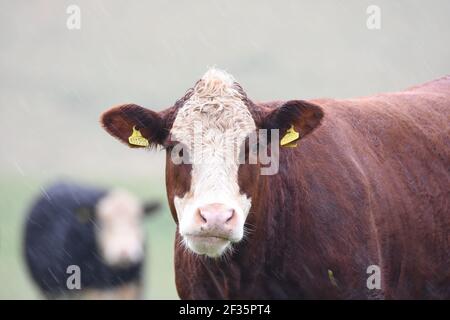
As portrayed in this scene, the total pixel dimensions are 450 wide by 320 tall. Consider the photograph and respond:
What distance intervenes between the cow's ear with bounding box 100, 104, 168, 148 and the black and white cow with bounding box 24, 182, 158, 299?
619 cm

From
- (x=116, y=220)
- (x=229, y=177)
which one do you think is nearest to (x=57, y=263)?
(x=116, y=220)

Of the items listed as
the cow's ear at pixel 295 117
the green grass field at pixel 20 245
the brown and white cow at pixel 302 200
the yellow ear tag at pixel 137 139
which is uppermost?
the cow's ear at pixel 295 117

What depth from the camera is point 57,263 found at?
13797 millimetres

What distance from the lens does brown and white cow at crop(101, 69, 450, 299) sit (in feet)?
21.8

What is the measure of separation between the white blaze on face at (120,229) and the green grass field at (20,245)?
55cm

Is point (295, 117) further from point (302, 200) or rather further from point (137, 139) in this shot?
point (137, 139)

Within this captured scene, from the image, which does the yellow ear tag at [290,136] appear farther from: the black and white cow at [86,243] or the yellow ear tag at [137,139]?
the black and white cow at [86,243]

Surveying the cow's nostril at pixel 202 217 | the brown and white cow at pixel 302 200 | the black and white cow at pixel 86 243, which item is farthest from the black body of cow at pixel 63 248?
the cow's nostril at pixel 202 217

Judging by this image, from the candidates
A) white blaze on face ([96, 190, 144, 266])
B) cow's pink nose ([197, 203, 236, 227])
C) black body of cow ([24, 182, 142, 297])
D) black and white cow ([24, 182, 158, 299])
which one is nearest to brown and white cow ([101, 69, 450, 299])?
cow's pink nose ([197, 203, 236, 227])

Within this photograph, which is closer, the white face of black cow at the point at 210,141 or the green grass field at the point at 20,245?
the white face of black cow at the point at 210,141

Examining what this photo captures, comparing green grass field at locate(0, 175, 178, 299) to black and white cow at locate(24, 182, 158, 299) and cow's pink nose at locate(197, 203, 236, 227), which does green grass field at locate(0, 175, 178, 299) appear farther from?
cow's pink nose at locate(197, 203, 236, 227)

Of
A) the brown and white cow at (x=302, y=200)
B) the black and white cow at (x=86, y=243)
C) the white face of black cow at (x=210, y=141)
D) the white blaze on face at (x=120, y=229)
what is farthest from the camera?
the white blaze on face at (x=120, y=229)

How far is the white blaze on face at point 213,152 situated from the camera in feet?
20.7
